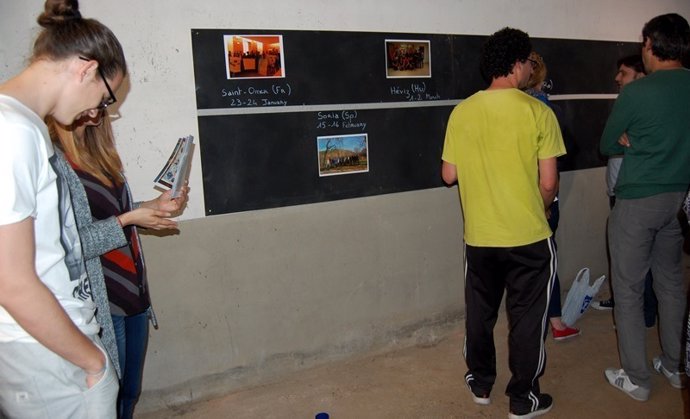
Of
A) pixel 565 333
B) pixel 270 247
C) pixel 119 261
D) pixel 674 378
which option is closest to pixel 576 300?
pixel 565 333

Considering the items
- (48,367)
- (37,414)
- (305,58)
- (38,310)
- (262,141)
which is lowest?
(37,414)

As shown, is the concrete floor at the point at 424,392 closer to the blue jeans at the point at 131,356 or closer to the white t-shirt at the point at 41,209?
the blue jeans at the point at 131,356

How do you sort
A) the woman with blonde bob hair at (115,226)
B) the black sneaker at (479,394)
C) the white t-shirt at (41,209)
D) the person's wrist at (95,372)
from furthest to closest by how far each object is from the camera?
the black sneaker at (479,394), the woman with blonde bob hair at (115,226), the person's wrist at (95,372), the white t-shirt at (41,209)

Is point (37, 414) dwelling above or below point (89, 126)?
below

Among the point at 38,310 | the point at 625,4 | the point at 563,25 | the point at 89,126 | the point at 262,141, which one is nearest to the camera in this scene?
the point at 38,310

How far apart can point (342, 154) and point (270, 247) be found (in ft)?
2.32

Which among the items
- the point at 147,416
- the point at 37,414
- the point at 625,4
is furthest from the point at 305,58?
the point at 625,4

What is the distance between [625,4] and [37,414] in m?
5.01

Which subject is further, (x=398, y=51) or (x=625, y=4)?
(x=625, y=4)

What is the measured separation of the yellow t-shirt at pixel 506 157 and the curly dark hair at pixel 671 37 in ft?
2.41

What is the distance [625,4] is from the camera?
458 cm

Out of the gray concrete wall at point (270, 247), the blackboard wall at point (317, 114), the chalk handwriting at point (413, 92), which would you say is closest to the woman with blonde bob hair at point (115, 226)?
the gray concrete wall at point (270, 247)

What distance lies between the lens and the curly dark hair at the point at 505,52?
2.60 meters

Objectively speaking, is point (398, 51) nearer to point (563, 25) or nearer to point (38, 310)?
point (563, 25)
